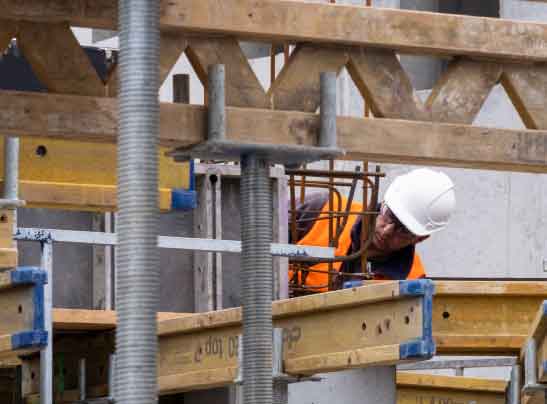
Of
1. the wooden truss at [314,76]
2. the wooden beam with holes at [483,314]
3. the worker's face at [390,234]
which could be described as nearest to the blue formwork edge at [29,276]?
the wooden beam with holes at [483,314]

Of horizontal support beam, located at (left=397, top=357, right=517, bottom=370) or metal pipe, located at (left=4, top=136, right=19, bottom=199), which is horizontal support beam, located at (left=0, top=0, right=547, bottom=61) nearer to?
metal pipe, located at (left=4, top=136, right=19, bottom=199)

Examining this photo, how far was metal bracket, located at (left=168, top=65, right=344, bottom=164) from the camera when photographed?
5879 mm

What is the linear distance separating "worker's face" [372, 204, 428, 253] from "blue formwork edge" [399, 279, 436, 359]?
Result: 5261 millimetres

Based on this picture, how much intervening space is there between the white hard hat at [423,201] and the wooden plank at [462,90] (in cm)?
602

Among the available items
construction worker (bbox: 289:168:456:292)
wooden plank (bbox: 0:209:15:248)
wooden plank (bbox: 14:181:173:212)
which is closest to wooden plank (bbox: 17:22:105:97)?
wooden plank (bbox: 0:209:15:248)

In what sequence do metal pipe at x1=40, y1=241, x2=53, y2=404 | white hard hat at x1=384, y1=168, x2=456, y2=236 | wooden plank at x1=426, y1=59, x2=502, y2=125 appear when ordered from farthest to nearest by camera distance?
white hard hat at x1=384, y1=168, x2=456, y2=236, metal pipe at x1=40, y1=241, x2=53, y2=404, wooden plank at x1=426, y1=59, x2=502, y2=125

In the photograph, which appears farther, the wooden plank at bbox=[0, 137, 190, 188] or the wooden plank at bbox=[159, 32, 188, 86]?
the wooden plank at bbox=[0, 137, 190, 188]

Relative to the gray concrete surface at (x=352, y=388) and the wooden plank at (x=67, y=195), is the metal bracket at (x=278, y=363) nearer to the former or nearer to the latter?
the gray concrete surface at (x=352, y=388)

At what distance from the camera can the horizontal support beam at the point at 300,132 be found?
577 centimetres

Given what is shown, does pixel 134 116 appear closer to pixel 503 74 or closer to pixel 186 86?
pixel 503 74

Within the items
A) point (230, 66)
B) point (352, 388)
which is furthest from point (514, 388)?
point (230, 66)

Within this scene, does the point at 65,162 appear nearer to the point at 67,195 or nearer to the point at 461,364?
the point at 67,195

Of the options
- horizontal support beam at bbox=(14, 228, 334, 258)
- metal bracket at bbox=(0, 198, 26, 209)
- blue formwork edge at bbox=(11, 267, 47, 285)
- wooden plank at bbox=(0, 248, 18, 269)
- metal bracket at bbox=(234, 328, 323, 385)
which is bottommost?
metal bracket at bbox=(234, 328, 323, 385)

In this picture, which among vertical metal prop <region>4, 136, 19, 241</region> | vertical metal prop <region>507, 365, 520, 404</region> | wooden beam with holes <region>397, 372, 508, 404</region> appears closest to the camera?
vertical metal prop <region>4, 136, 19, 241</region>
